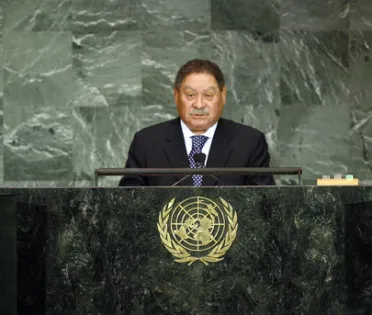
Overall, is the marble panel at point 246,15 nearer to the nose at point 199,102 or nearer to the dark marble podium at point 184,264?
the nose at point 199,102

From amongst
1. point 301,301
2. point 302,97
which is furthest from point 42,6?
point 301,301

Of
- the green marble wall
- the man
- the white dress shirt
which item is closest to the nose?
the man

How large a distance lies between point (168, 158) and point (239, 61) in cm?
211

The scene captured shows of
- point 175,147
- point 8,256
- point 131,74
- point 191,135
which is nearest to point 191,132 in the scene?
point 191,135

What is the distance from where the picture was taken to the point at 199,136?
16.2ft

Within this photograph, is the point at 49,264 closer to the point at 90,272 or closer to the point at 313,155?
the point at 90,272

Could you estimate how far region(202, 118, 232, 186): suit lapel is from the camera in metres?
4.77

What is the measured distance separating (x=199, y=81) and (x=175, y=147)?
405 millimetres

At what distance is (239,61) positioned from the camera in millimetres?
6738

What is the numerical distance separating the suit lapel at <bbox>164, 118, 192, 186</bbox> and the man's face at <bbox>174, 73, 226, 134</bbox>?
3.4 inches

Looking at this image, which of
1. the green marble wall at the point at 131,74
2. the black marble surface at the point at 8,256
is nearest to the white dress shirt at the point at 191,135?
the black marble surface at the point at 8,256

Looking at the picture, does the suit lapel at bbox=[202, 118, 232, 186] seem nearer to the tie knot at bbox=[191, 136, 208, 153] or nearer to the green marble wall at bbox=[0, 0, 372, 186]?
the tie knot at bbox=[191, 136, 208, 153]

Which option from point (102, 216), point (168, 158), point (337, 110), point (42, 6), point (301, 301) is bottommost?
point (301, 301)

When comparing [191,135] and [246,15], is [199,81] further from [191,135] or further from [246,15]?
[246,15]
